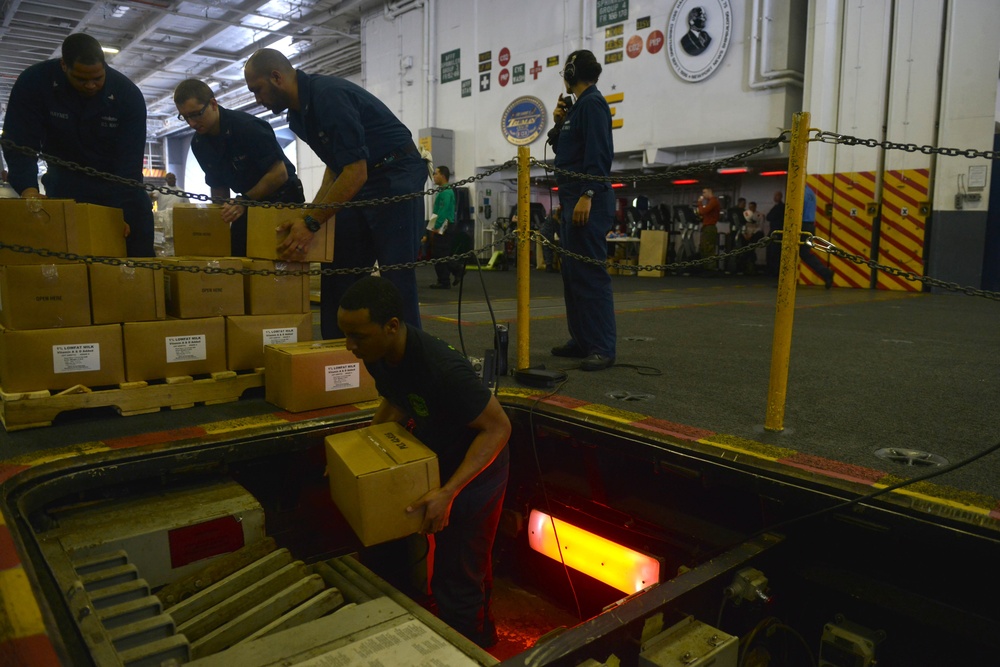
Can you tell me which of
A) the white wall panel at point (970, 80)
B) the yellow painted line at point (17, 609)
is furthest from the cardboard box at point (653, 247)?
the yellow painted line at point (17, 609)

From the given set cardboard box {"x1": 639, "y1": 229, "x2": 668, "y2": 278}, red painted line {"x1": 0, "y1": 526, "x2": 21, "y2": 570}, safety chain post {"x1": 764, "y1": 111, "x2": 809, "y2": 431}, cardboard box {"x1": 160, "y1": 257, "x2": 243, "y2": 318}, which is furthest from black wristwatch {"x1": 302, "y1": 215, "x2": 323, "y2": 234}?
cardboard box {"x1": 639, "y1": 229, "x2": 668, "y2": 278}

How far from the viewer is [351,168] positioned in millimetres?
3004

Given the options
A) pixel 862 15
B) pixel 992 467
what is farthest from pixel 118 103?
pixel 862 15

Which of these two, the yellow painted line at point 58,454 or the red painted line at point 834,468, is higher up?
the yellow painted line at point 58,454

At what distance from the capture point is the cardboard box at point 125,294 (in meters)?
2.76

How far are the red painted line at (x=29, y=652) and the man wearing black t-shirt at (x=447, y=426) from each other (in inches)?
42.2

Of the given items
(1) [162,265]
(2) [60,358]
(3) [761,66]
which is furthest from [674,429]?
(3) [761,66]

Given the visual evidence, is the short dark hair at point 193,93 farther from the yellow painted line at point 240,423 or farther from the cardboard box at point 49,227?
the yellow painted line at point 240,423

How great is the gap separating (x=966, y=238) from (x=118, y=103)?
10.0m

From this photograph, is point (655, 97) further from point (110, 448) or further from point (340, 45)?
point (110, 448)

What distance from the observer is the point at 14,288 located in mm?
2594

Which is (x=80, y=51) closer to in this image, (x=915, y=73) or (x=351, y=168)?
(x=351, y=168)

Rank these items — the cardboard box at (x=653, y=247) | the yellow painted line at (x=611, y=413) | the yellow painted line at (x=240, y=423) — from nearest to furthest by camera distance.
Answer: the yellow painted line at (x=240, y=423), the yellow painted line at (x=611, y=413), the cardboard box at (x=653, y=247)

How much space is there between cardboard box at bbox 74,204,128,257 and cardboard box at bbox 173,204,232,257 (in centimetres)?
27
